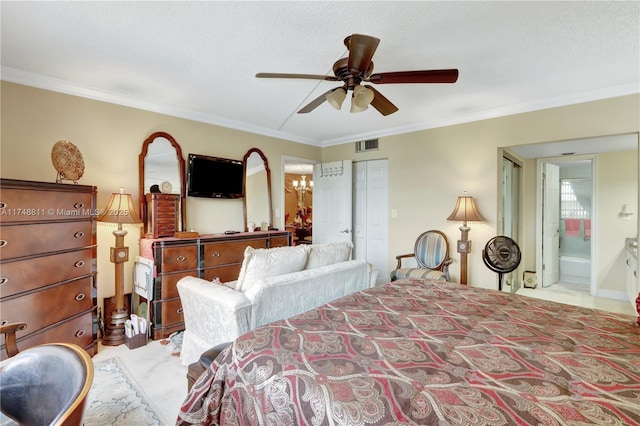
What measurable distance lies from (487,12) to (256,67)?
1.75 m

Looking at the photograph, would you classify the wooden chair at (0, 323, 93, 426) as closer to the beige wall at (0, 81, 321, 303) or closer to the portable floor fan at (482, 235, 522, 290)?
the beige wall at (0, 81, 321, 303)

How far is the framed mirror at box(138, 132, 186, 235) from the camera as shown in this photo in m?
3.34

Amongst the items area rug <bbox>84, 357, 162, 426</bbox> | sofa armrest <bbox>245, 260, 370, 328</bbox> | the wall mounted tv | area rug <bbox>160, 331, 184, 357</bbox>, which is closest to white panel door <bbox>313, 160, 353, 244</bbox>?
the wall mounted tv

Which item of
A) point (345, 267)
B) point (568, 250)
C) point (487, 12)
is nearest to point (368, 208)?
point (345, 267)

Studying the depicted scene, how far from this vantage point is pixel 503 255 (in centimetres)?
321

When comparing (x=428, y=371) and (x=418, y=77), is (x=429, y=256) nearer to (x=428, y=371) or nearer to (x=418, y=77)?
(x=418, y=77)

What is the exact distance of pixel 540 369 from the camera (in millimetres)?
1048

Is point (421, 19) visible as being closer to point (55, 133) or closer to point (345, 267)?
point (345, 267)

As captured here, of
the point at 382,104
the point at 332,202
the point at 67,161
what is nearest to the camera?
the point at 382,104

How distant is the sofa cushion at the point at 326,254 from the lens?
2541 millimetres

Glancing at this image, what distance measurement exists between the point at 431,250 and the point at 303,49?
3002 mm

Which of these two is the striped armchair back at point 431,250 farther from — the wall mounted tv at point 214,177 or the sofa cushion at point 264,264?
the wall mounted tv at point 214,177

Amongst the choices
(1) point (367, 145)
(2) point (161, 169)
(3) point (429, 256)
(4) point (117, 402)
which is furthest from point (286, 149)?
(4) point (117, 402)

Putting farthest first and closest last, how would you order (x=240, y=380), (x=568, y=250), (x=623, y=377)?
(x=568, y=250)
(x=240, y=380)
(x=623, y=377)
